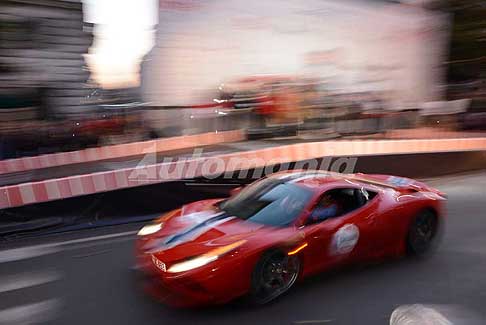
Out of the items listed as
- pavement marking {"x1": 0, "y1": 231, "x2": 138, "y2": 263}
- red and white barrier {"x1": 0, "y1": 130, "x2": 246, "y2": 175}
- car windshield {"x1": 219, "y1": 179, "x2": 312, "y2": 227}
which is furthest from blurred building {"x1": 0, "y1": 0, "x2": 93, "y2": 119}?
car windshield {"x1": 219, "y1": 179, "x2": 312, "y2": 227}

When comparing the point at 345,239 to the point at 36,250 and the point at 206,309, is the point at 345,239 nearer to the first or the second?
the point at 206,309

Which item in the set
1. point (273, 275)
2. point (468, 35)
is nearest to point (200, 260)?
point (273, 275)

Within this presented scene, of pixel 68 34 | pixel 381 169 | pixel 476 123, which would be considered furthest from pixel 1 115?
pixel 476 123

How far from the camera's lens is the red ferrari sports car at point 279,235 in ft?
13.0

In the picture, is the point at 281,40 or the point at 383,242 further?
the point at 281,40

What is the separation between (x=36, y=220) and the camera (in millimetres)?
6660

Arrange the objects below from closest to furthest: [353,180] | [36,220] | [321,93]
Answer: [353,180] → [36,220] → [321,93]

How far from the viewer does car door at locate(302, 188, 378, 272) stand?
4441mm

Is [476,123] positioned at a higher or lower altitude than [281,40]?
lower

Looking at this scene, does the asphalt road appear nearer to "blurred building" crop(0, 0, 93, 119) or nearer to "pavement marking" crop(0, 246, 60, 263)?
"pavement marking" crop(0, 246, 60, 263)

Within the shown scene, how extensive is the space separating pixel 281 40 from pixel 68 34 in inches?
262

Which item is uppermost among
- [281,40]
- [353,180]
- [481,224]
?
[281,40]

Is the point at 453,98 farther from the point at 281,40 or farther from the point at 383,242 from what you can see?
the point at 383,242

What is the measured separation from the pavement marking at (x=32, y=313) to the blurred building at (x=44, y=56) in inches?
326
